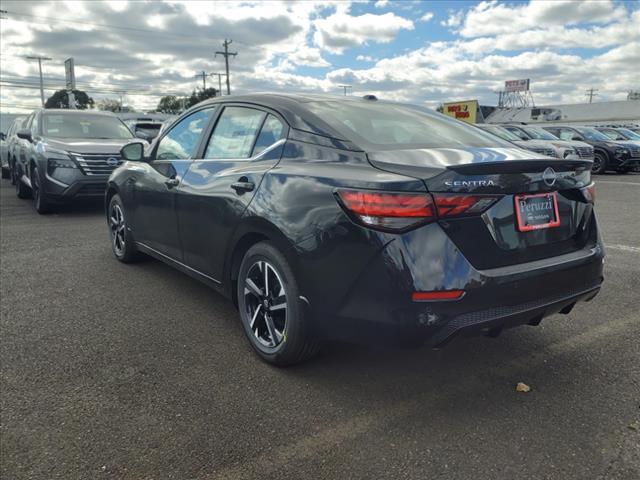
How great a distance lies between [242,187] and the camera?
3.21m

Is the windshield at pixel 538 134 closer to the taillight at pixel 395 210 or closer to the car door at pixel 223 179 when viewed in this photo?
the car door at pixel 223 179

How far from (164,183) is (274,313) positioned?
5.59 feet

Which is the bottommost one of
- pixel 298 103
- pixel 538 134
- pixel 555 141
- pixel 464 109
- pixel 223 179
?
pixel 223 179

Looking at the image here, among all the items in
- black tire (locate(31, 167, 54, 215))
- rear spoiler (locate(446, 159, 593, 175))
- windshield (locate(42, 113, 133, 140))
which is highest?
windshield (locate(42, 113, 133, 140))

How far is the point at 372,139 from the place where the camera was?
3.00m

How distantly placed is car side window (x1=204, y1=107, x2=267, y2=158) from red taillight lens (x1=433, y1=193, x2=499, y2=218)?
1.47 m

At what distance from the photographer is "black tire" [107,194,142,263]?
17.0ft

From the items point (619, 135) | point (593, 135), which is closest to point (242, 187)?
point (593, 135)

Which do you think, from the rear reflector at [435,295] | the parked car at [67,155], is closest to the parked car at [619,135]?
the parked car at [67,155]

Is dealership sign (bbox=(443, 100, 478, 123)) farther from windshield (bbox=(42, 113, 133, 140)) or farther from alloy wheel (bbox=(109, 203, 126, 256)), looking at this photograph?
alloy wheel (bbox=(109, 203, 126, 256))

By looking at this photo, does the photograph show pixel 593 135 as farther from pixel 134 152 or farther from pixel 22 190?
pixel 134 152

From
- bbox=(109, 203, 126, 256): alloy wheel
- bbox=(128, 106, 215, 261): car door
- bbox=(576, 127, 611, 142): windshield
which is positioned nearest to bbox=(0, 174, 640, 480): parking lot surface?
bbox=(128, 106, 215, 261): car door

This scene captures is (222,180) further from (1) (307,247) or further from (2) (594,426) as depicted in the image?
(2) (594,426)

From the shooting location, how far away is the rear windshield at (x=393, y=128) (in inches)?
118
